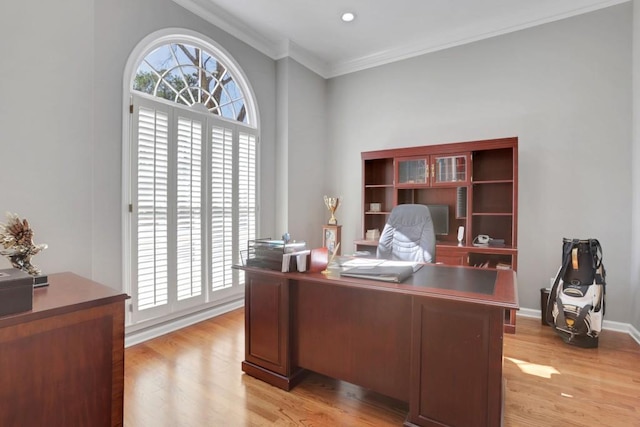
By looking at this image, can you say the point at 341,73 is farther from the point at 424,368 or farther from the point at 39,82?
the point at 424,368

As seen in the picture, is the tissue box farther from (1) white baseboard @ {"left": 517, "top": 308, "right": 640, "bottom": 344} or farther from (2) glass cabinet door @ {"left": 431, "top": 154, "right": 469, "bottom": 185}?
(1) white baseboard @ {"left": 517, "top": 308, "right": 640, "bottom": 344}

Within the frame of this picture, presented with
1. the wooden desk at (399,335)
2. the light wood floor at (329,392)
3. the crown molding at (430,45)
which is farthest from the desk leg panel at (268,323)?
the crown molding at (430,45)

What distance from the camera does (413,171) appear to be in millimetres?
3715

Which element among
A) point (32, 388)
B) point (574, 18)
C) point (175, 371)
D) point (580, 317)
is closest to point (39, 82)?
point (32, 388)

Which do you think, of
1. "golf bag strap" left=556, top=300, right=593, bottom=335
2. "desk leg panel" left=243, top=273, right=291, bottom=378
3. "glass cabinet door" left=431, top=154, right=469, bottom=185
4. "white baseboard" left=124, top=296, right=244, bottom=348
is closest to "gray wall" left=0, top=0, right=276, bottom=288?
"white baseboard" left=124, top=296, right=244, bottom=348

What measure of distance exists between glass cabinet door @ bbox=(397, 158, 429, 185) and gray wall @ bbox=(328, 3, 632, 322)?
46 centimetres

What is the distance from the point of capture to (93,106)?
7.76ft

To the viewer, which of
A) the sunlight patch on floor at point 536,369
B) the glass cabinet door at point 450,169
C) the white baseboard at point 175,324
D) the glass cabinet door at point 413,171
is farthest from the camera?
the glass cabinet door at point 413,171

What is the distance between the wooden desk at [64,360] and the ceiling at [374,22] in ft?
9.59

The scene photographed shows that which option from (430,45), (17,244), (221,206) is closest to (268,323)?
(17,244)

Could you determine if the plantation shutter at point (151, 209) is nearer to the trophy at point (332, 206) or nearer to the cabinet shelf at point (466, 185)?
the trophy at point (332, 206)

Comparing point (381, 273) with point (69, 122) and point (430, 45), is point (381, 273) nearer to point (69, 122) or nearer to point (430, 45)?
point (69, 122)

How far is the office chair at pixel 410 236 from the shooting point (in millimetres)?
2533

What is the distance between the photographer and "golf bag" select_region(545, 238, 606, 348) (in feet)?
8.54
